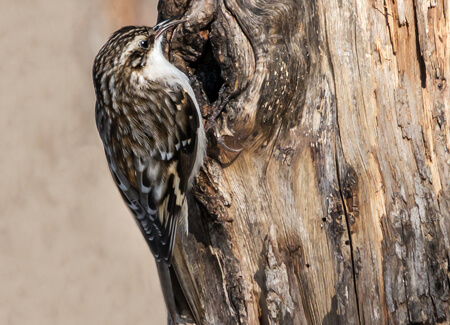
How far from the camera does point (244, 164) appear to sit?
2.13m

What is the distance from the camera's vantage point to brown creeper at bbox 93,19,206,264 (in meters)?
2.34

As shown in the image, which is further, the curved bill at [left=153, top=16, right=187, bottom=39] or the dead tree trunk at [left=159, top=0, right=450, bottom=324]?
the curved bill at [left=153, top=16, right=187, bottom=39]

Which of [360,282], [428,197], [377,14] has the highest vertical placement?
[377,14]

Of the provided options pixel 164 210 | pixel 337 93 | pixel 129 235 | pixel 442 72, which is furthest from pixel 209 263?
pixel 129 235

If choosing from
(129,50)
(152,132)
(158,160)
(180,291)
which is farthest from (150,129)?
(180,291)

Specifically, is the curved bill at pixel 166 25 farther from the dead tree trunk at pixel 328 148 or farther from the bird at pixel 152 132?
the dead tree trunk at pixel 328 148

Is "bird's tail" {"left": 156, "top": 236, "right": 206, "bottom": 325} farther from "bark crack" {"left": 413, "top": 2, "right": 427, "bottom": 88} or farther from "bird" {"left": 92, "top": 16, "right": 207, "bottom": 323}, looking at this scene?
"bark crack" {"left": 413, "top": 2, "right": 427, "bottom": 88}

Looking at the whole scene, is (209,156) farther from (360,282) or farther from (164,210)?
(360,282)

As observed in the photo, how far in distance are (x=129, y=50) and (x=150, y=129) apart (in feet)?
1.18

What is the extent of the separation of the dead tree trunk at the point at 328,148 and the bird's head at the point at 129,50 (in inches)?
13.8

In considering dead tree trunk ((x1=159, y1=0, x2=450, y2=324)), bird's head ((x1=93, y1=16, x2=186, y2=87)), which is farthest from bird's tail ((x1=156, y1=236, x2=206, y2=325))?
bird's head ((x1=93, y1=16, x2=186, y2=87))

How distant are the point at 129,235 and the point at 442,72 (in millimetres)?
2321

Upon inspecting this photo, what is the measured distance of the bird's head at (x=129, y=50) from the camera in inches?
94.1

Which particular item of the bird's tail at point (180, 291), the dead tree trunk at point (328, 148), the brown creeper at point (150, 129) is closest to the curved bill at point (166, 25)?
the brown creeper at point (150, 129)
